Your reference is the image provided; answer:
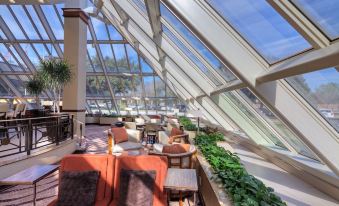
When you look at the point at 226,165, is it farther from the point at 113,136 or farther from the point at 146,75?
the point at 146,75

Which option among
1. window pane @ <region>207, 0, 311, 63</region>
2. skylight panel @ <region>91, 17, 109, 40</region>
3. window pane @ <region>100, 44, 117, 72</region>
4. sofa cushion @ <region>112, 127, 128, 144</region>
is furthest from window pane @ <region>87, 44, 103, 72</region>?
window pane @ <region>207, 0, 311, 63</region>

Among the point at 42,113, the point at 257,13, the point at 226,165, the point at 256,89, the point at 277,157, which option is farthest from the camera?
the point at 42,113

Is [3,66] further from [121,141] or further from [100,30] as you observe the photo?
[121,141]

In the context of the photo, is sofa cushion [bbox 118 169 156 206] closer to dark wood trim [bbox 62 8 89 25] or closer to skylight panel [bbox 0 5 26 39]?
dark wood trim [bbox 62 8 89 25]

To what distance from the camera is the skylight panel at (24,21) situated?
13806mm

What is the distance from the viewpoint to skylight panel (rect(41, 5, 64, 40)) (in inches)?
541

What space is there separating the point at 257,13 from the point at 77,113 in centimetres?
829

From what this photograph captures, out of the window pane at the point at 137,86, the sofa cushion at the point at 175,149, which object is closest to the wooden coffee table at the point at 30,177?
the sofa cushion at the point at 175,149

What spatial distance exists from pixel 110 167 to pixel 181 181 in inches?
39.7

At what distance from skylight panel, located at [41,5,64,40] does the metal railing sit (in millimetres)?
7760

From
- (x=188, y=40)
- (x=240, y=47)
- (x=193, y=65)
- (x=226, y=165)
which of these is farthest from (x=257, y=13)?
(x=193, y=65)

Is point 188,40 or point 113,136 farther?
point 113,136

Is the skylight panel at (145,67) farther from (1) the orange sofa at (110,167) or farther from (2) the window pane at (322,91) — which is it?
(2) the window pane at (322,91)

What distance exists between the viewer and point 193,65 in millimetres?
6688
